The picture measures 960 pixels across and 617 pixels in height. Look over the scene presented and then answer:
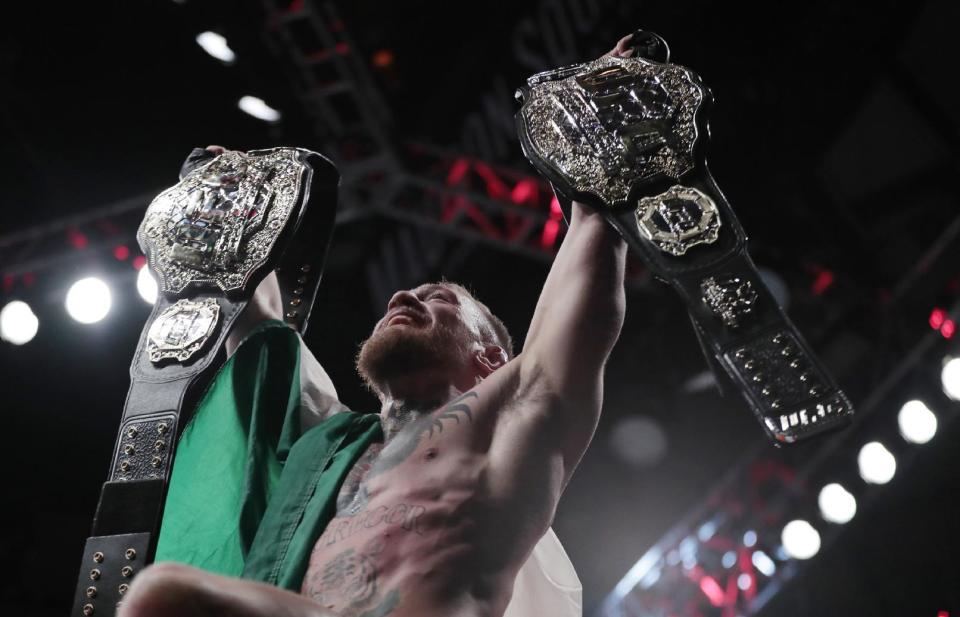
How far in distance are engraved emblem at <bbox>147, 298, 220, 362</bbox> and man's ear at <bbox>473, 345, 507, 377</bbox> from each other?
559 mm

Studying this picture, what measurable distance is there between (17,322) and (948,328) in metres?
4.12

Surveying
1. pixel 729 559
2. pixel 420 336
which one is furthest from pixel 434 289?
pixel 729 559

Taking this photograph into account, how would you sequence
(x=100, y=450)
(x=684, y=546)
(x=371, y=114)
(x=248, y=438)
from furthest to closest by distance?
(x=100, y=450), (x=684, y=546), (x=371, y=114), (x=248, y=438)

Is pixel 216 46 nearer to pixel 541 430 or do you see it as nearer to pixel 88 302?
pixel 88 302

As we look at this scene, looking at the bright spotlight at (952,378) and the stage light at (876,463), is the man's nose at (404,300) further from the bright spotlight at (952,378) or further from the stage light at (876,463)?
the stage light at (876,463)

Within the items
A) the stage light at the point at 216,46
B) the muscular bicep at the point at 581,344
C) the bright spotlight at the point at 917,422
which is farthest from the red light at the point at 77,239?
the bright spotlight at the point at 917,422

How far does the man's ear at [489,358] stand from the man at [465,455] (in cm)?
6

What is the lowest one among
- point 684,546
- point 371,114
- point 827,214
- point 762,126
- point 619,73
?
point 684,546

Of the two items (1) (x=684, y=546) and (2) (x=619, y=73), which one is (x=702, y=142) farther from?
(1) (x=684, y=546)

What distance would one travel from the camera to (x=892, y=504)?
4.70 m

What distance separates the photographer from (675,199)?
5.05 feet

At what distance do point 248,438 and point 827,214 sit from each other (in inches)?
143

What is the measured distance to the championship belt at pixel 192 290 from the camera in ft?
5.16

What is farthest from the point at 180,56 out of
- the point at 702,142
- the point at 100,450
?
the point at 702,142
